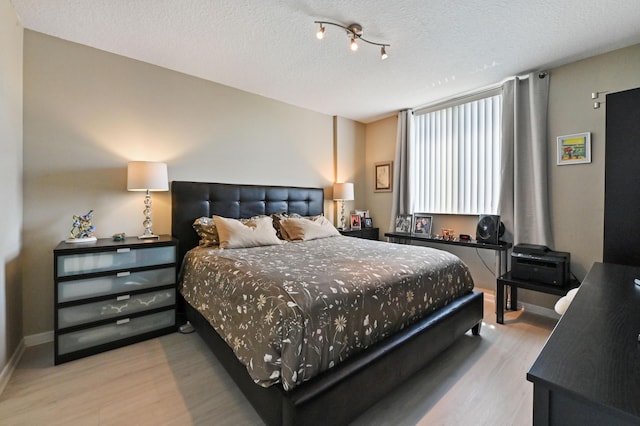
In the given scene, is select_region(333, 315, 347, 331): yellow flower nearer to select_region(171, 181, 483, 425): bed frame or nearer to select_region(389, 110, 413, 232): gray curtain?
select_region(171, 181, 483, 425): bed frame

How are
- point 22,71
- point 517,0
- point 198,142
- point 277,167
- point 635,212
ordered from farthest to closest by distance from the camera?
point 277,167, point 198,142, point 22,71, point 635,212, point 517,0

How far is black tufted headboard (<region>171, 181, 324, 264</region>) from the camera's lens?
2838 mm

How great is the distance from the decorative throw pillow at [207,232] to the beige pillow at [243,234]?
0.08 m

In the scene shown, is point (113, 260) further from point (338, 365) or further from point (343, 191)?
point (343, 191)

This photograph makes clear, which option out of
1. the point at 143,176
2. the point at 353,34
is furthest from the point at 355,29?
the point at 143,176

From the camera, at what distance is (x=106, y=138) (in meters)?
2.57

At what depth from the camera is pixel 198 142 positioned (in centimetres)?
309

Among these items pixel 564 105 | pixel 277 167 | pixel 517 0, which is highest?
pixel 517 0

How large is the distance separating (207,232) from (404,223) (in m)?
2.75

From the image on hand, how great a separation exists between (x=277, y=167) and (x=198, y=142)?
1.05 meters

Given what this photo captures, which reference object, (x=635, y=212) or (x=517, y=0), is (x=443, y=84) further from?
(x=635, y=212)

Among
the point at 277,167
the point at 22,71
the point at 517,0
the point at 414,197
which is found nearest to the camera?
the point at 517,0

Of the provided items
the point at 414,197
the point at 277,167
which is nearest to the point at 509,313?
the point at 414,197

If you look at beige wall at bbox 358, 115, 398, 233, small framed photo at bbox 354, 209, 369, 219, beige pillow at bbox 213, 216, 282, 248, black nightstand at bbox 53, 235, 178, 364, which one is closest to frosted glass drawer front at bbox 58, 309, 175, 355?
black nightstand at bbox 53, 235, 178, 364
